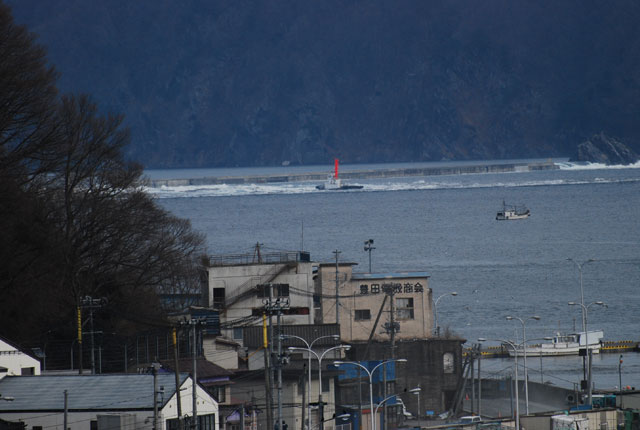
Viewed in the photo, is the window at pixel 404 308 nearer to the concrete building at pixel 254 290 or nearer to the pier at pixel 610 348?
the concrete building at pixel 254 290

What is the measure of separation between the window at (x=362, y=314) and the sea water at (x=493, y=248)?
8.24 meters

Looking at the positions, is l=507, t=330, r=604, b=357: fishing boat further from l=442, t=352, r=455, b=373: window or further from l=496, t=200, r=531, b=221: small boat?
l=496, t=200, r=531, b=221: small boat

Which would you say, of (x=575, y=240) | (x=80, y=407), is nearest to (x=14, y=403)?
(x=80, y=407)

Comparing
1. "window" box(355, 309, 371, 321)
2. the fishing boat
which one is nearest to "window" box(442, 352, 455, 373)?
"window" box(355, 309, 371, 321)

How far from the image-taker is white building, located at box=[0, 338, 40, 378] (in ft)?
80.0

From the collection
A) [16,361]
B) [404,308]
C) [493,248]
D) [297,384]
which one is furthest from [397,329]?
[493,248]

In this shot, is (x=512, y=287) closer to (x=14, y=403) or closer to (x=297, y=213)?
(x=14, y=403)

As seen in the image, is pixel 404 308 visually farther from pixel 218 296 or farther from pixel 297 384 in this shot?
pixel 297 384

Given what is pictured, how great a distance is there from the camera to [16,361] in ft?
80.9

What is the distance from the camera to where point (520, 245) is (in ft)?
353

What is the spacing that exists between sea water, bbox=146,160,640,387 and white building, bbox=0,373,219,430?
23.8 m

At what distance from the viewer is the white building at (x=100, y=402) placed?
2094 centimetres

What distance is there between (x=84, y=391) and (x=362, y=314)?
19934mm

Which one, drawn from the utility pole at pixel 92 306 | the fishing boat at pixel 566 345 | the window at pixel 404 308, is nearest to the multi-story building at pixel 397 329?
the window at pixel 404 308
